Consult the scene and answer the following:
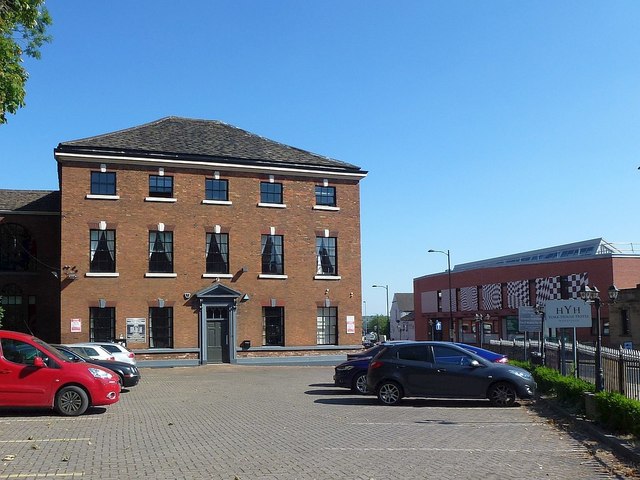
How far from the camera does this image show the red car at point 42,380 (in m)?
14.8

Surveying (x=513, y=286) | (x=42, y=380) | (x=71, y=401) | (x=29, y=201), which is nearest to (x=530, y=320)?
(x=71, y=401)

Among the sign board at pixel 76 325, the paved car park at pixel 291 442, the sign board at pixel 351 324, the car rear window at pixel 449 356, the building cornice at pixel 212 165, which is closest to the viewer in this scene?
the paved car park at pixel 291 442

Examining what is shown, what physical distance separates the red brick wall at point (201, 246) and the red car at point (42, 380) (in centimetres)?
1879

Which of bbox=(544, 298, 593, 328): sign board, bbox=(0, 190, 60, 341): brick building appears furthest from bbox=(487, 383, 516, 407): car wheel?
bbox=(0, 190, 60, 341): brick building

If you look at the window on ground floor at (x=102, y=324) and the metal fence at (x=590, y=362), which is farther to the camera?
the window on ground floor at (x=102, y=324)

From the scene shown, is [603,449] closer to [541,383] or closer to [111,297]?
[541,383]

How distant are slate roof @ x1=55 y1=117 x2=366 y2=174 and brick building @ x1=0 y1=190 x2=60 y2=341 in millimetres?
5445

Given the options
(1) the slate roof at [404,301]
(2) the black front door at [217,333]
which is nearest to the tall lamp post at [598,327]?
(2) the black front door at [217,333]

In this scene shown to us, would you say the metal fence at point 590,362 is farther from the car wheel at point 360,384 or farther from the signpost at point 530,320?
the car wheel at point 360,384

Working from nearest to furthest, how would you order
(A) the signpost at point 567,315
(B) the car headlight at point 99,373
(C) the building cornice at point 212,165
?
(B) the car headlight at point 99,373 → (A) the signpost at point 567,315 → (C) the building cornice at point 212,165

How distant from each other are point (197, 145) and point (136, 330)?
32.9 ft

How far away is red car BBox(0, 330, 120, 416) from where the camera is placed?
14836mm

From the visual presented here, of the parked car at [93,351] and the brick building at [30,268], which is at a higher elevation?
the brick building at [30,268]

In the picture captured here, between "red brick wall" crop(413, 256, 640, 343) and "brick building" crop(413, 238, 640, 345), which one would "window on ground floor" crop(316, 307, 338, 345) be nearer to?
"brick building" crop(413, 238, 640, 345)
